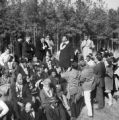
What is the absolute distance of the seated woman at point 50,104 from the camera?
783cm

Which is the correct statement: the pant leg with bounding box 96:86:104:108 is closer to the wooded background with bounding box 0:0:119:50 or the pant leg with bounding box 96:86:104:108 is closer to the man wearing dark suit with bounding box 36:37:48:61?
the man wearing dark suit with bounding box 36:37:48:61

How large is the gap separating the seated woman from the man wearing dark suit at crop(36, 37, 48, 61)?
11.4 ft

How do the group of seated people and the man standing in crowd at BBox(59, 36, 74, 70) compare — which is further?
the man standing in crowd at BBox(59, 36, 74, 70)

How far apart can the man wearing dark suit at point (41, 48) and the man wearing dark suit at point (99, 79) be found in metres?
2.52

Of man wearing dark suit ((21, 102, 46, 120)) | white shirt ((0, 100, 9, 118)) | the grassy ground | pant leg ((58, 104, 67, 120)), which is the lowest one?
the grassy ground

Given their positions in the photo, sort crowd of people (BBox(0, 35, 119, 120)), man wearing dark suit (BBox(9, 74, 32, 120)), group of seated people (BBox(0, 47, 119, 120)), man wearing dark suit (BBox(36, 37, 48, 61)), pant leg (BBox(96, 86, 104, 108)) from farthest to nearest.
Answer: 1. man wearing dark suit (BBox(36, 37, 48, 61))
2. pant leg (BBox(96, 86, 104, 108))
3. crowd of people (BBox(0, 35, 119, 120))
4. group of seated people (BBox(0, 47, 119, 120))
5. man wearing dark suit (BBox(9, 74, 32, 120))

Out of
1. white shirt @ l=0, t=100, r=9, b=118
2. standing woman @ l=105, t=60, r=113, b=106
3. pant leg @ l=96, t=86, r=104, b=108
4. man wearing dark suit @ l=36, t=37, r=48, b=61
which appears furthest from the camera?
man wearing dark suit @ l=36, t=37, r=48, b=61

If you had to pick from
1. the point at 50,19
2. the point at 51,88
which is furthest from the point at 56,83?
the point at 50,19

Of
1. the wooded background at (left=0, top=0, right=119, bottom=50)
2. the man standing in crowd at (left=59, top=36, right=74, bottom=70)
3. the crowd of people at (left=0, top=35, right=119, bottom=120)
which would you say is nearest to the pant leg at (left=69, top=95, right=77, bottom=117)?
the crowd of people at (left=0, top=35, right=119, bottom=120)

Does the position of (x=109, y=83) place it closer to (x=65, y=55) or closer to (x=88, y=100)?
(x=88, y=100)

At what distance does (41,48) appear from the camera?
11.6m

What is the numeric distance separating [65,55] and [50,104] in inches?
145

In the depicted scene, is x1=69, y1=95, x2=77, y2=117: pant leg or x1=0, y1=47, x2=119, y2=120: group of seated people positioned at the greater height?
x1=0, y1=47, x2=119, y2=120: group of seated people

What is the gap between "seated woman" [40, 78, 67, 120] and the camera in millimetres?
7828
